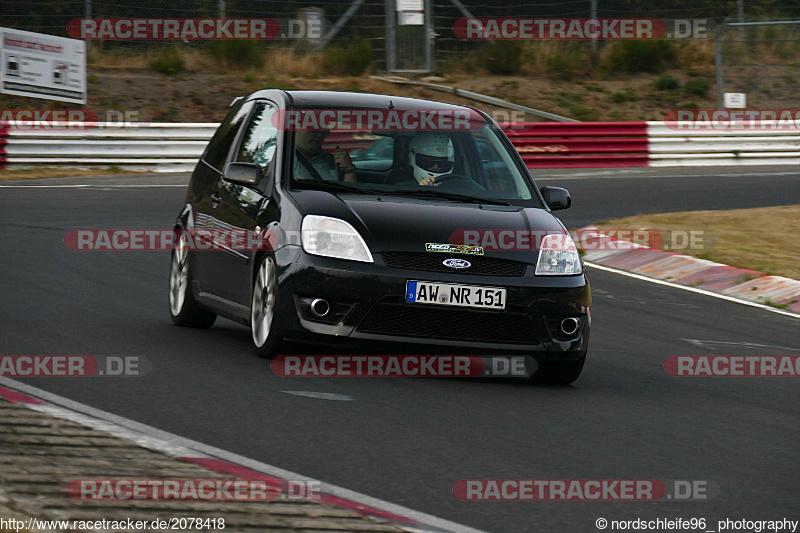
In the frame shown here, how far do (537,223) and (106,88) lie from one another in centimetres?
2358

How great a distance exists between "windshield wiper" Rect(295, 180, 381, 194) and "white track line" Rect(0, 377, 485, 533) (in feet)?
6.68

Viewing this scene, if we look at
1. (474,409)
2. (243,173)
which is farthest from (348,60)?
(474,409)

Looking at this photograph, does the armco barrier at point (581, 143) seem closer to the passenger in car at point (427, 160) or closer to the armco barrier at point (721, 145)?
the armco barrier at point (721, 145)

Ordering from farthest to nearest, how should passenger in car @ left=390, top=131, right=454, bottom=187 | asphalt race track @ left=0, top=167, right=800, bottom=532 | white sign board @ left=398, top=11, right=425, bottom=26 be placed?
white sign board @ left=398, top=11, right=425, bottom=26 → passenger in car @ left=390, top=131, right=454, bottom=187 → asphalt race track @ left=0, top=167, right=800, bottom=532

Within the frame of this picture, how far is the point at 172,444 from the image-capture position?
5.59 meters

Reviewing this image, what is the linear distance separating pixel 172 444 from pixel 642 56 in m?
32.8

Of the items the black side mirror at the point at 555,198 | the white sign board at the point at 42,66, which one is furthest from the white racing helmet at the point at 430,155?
the white sign board at the point at 42,66

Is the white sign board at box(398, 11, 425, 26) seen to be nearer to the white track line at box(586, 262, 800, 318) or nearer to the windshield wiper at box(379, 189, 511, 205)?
the white track line at box(586, 262, 800, 318)

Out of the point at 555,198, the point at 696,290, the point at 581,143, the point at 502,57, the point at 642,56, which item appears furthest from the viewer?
the point at 642,56

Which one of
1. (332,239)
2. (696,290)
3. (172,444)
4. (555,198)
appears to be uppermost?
(555,198)

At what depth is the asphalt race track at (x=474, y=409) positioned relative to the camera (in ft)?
17.5

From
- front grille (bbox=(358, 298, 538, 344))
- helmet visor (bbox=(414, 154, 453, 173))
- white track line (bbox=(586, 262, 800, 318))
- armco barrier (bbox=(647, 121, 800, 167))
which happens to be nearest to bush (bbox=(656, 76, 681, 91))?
armco barrier (bbox=(647, 121, 800, 167))

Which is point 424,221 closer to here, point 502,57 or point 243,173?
point 243,173

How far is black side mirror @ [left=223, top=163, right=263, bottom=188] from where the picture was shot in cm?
815
